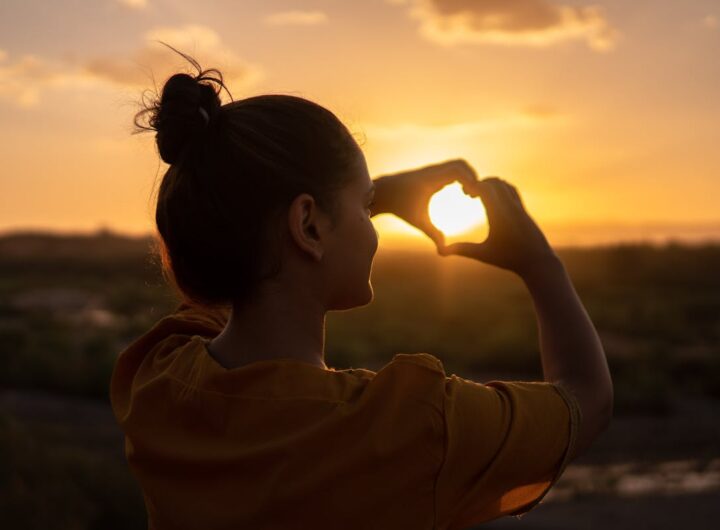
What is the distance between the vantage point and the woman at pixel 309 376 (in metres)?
1.61

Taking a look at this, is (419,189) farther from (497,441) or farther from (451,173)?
(497,441)

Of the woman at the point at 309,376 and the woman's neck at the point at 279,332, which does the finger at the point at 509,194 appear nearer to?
the woman at the point at 309,376

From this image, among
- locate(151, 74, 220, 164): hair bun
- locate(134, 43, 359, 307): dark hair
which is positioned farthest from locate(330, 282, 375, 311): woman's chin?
locate(151, 74, 220, 164): hair bun

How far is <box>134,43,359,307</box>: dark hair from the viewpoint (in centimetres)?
175

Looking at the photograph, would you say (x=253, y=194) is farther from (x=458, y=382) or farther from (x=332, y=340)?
(x=332, y=340)

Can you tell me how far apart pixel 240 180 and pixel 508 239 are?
474 mm

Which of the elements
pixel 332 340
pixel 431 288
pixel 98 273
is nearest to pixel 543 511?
pixel 332 340

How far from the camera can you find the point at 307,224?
5.76ft

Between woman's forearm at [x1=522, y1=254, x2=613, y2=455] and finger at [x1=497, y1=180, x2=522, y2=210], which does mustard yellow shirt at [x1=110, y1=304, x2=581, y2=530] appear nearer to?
woman's forearm at [x1=522, y1=254, x2=613, y2=455]

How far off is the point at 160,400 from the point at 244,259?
28 centimetres

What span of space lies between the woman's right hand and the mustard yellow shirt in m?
0.25

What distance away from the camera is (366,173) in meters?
1.86

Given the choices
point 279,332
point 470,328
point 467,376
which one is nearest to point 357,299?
point 279,332

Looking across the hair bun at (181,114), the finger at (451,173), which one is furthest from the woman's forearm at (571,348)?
the hair bun at (181,114)
